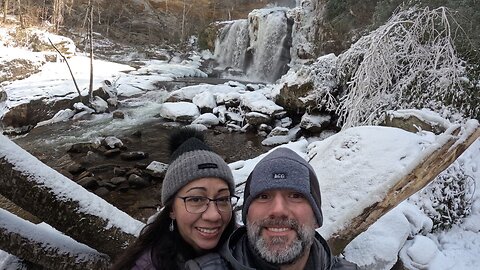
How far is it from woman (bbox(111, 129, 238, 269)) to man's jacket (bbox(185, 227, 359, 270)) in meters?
0.10

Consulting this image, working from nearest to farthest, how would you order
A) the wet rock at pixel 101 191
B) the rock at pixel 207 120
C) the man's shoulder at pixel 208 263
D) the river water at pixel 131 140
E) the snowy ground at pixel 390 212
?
the man's shoulder at pixel 208 263 → the snowy ground at pixel 390 212 → the wet rock at pixel 101 191 → the river water at pixel 131 140 → the rock at pixel 207 120

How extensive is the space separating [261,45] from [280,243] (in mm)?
24537

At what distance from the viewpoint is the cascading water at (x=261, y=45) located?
2378 cm

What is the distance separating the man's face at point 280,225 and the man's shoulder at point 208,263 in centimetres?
16

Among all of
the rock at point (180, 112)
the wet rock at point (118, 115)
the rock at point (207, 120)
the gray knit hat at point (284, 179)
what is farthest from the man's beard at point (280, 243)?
the wet rock at point (118, 115)

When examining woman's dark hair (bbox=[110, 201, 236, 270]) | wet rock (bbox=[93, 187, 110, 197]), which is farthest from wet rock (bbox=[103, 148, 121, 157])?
woman's dark hair (bbox=[110, 201, 236, 270])

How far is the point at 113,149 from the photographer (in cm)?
1083

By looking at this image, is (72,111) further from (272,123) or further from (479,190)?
(479,190)

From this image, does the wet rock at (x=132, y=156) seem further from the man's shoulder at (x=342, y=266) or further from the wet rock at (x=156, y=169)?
the man's shoulder at (x=342, y=266)

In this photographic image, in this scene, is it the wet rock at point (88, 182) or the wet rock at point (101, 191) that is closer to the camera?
the wet rock at point (101, 191)

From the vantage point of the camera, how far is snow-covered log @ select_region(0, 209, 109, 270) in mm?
2221

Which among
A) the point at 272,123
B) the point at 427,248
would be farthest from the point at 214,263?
the point at 272,123

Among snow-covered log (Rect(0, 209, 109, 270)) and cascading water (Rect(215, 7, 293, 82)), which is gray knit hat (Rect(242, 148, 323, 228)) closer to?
snow-covered log (Rect(0, 209, 109, 270))

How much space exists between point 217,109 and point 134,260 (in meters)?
13.5
